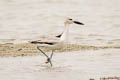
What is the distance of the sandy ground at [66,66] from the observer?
41.1 ft

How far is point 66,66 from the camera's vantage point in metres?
13.8

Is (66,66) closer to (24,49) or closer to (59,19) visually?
(24,49)

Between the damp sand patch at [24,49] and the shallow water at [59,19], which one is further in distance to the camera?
the shallow water at [59,19]

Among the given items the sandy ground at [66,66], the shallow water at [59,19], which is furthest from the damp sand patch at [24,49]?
the shallow water at [59,19]

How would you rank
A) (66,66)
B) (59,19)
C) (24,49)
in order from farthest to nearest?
1. (59,19)
2. (24,49)
3. (66,66)

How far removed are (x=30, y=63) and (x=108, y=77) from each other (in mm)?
3093

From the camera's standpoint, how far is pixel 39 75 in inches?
499

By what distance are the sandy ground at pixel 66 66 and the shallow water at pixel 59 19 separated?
2.55 metres

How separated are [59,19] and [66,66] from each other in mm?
10584

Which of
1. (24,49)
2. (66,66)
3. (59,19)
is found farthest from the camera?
(59,19)

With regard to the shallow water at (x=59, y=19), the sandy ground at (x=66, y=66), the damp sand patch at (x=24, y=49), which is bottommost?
the shallow water at (x=59, y=19)

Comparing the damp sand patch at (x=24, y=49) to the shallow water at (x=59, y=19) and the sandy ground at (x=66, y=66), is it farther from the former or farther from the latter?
the shallow water at (x=59, y=19)

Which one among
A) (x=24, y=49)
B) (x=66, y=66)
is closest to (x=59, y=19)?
(x=24, y=49)

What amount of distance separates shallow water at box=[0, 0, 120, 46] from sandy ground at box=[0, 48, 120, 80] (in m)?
2.55
